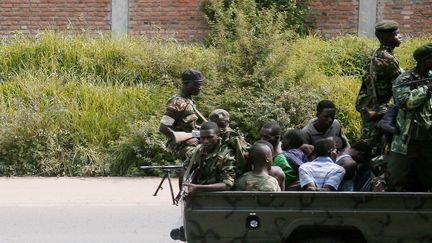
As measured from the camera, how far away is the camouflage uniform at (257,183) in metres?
6.05

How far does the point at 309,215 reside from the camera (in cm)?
563

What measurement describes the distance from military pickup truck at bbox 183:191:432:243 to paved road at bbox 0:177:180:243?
9.66ft

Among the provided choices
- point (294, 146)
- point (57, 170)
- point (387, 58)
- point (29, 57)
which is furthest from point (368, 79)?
point (29, 57)

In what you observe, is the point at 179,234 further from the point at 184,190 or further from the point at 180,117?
the point at 180,117

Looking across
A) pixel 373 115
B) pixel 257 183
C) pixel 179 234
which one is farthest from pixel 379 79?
pixel 179 234

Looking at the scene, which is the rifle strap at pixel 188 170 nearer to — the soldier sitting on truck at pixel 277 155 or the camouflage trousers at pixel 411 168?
the soldier sitting on truck at pixel 277 155

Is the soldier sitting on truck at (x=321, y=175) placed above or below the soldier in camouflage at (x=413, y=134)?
below

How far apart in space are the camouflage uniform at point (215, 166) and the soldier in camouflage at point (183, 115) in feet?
3.86

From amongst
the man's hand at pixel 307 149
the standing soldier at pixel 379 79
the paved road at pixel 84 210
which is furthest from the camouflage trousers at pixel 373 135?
the paved road at pixel 84 210

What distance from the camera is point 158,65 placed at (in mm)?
13797

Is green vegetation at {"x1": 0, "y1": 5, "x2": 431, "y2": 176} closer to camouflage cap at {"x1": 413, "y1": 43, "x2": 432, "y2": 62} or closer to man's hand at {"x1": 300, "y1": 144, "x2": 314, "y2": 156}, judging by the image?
man's hand at {"x1": 300, "y1": 144, "x2": 314, "y2": 156}

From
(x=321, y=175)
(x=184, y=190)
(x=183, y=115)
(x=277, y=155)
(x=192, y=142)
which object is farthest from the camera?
(x=183, y=115)

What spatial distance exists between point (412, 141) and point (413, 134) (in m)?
0.07

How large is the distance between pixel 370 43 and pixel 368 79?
24.9 ft
